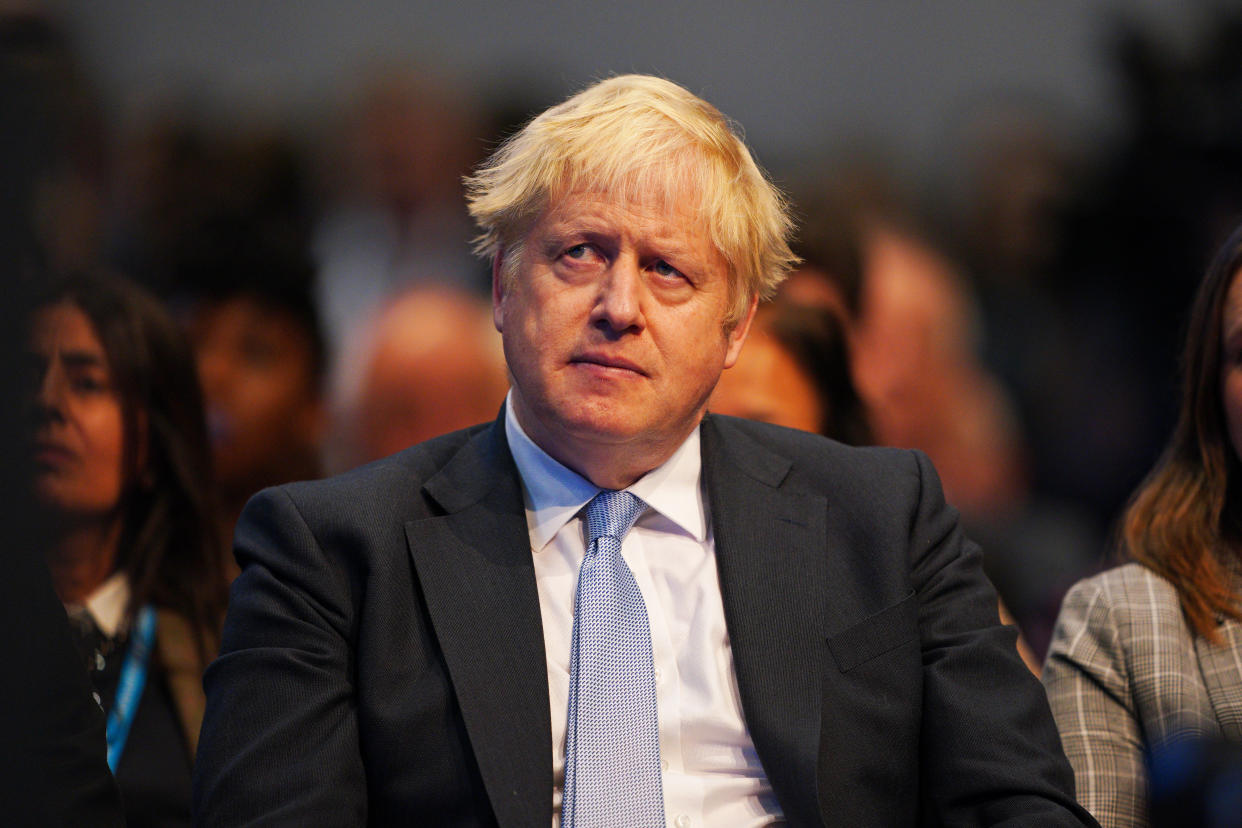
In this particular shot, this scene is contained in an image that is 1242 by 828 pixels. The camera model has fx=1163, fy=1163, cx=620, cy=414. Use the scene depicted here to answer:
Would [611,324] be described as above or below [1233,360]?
above

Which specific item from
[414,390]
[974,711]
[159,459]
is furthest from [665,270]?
[414,390]

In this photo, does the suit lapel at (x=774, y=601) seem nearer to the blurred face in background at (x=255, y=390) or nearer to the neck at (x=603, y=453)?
the neck at (x=603, y=453)

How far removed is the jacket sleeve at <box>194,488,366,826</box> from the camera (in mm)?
1580

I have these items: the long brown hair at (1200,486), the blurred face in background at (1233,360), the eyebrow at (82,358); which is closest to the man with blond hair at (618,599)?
the long brown hair at (1200,486)

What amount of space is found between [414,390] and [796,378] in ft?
3.63

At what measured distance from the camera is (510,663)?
5.60 ft

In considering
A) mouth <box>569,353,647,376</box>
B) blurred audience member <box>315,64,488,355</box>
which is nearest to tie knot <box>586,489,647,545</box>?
mouth <box>569,353,647,376</box>

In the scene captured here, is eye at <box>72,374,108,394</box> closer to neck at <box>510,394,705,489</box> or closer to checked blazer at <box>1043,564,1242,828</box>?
neck at <box>510,394,705,489</box>

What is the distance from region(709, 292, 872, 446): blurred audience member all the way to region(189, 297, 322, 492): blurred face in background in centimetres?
121

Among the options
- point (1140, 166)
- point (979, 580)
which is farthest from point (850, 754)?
point (1140, 166)

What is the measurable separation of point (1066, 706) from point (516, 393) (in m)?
1.12

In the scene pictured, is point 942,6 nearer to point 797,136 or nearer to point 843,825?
point 797,136

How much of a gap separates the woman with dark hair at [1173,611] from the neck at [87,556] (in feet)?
6.51

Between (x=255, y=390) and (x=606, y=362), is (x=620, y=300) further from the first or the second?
(x=255, y=390)
